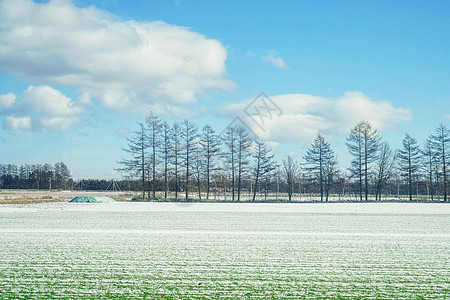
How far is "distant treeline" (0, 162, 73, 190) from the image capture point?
3713 inches

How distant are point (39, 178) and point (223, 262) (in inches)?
4046

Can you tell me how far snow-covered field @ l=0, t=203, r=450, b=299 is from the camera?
22.9ft

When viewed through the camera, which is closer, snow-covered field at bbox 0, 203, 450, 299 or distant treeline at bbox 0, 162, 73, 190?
snow-covered field at bbox 0, 203, 450, 299

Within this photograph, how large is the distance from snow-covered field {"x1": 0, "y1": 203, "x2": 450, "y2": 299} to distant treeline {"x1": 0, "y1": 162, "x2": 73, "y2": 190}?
8645cm

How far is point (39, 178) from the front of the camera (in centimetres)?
9925

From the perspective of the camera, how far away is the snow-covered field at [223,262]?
6.99 metres

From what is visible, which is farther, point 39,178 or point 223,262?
point 39,178

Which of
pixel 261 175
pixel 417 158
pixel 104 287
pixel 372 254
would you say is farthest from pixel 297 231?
pixel 417 158

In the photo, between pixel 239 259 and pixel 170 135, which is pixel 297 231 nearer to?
pixel 239 259

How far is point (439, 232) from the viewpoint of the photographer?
14727mm

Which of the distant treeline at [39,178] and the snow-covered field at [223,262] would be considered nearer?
the snow-covered field at [223,262]

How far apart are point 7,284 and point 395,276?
7.93 meters

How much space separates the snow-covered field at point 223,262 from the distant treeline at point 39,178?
86.4 meters

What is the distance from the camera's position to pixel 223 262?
9133mm
